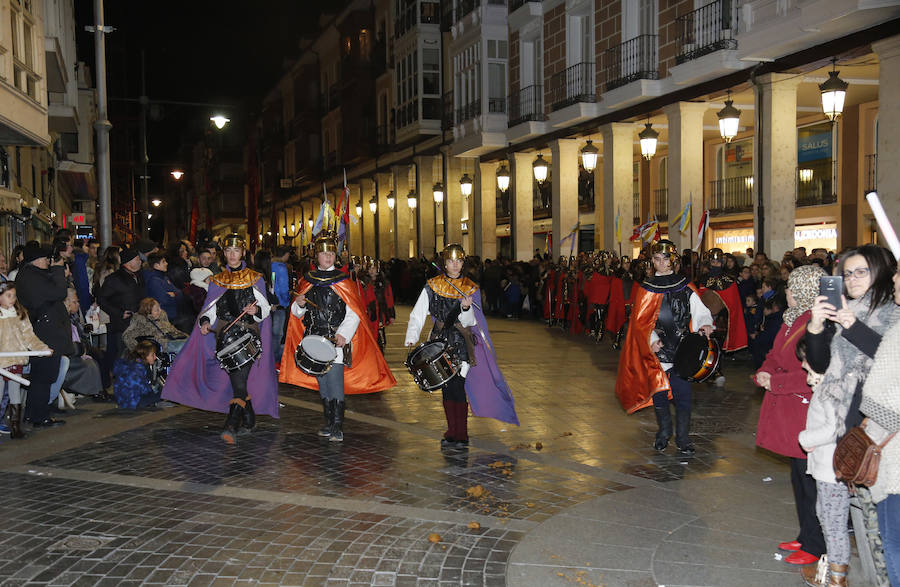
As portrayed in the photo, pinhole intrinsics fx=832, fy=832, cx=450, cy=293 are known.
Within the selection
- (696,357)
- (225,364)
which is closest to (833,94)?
(696,357)

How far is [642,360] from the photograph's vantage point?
7.81m

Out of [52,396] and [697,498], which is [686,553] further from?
[52,396]

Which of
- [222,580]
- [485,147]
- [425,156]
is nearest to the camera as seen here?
[222,580]

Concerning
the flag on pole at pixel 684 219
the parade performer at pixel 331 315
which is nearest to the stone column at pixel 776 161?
the flag on pole at pixel 684 219

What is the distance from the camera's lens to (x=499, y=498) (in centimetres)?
627

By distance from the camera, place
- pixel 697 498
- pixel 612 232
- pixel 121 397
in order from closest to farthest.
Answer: pixel 697 498 → pixel 121 397 → pixel 612 232

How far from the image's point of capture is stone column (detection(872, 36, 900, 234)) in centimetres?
1331

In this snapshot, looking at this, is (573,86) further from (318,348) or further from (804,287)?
(804,287)

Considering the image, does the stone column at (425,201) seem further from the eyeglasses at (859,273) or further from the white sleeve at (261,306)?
the eyeglasses at (859,273)

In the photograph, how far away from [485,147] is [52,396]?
66.4ft

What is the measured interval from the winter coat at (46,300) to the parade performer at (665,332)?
602 cm

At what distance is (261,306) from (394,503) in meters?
2.94

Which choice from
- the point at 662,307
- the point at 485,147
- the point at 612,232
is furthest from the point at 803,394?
the point at 485,147

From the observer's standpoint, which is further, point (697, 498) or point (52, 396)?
point (52, 396)
